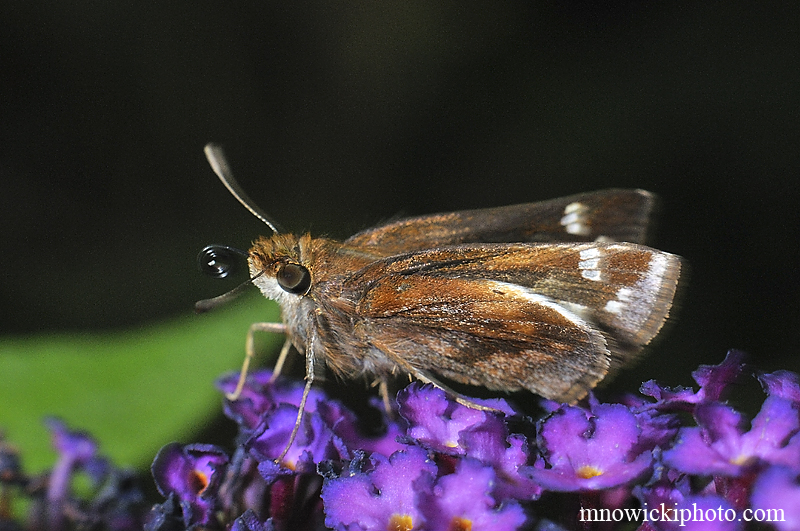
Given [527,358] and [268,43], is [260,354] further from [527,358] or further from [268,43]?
[268,43]

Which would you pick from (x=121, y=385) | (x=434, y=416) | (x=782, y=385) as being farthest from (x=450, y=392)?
(x=121, y=385)

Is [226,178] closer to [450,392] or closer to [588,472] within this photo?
[450,392]

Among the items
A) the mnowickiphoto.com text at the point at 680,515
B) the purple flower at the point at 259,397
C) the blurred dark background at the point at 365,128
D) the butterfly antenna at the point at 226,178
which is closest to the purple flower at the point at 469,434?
the mnowickiphoto.com text at the point at 680,515

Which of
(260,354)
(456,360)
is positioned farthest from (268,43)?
A: (456,360)

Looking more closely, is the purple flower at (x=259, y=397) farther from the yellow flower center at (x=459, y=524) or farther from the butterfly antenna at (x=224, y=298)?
the yellow flower center at (x=459, y=524)

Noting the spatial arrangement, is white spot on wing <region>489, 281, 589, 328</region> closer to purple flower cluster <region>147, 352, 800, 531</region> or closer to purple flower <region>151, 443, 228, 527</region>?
purple flower cluster <region>147, 352, 800, 531</region>

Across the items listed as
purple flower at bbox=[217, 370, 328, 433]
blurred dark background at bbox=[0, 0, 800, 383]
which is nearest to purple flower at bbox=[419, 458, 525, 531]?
purple flower at bbox=[217, 370, 328, 433]
